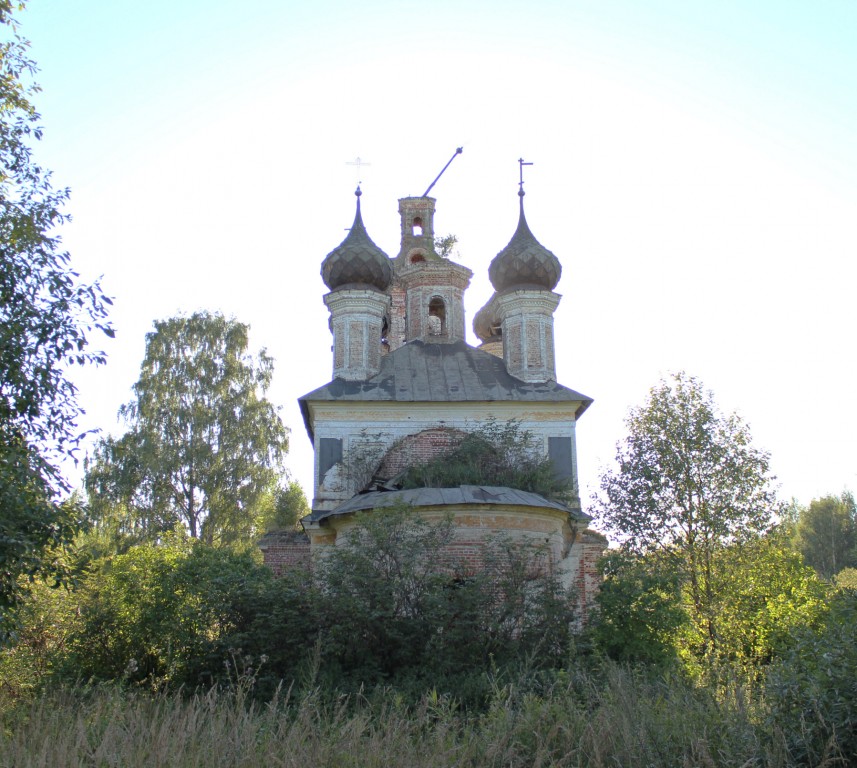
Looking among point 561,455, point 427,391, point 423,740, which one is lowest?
point 423,740

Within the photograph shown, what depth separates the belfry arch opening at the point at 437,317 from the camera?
2142cm

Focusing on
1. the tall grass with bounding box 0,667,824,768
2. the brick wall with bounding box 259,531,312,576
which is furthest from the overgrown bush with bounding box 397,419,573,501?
the tall grass with bounding box 0,667,824,768

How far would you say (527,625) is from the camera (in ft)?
36.7

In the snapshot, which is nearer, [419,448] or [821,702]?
[821,702]

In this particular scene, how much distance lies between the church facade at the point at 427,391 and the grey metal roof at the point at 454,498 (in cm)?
7

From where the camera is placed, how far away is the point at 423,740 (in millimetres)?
6453

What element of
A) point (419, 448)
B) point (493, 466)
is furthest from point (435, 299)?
point (493, 466)

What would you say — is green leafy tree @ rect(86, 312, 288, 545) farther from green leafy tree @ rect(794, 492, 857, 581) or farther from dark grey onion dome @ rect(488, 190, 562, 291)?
green leafy tree @ rect(794, 492, 857, 581)

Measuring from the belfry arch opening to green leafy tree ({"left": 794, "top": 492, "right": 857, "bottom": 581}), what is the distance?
2727 cm

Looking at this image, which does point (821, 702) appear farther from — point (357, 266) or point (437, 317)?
point (437, 317)

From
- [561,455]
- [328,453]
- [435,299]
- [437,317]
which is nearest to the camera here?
[328,453]

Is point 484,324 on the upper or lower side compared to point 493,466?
upper

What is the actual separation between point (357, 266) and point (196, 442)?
7.13m

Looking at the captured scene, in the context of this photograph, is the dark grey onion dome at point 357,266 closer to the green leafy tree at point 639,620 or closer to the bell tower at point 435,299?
the bell tower at point 435,299
